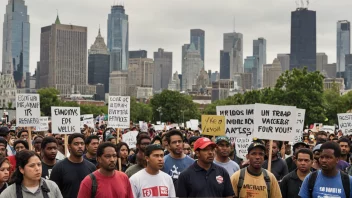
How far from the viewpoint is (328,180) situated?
320 inches

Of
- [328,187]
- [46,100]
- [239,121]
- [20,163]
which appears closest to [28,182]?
[20,163]

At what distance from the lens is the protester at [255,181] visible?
8.91 m

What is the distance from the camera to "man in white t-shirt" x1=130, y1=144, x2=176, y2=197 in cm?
840

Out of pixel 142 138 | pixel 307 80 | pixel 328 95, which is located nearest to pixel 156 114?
pixel 328 95

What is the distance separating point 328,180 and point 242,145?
17.3 feet

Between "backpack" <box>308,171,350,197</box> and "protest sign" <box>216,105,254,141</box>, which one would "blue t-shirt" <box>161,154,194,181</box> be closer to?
"backpack" <box>308,171,350,197</box>

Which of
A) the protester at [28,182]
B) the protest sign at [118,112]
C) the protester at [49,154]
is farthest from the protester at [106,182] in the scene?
the protest sign at [118,112]

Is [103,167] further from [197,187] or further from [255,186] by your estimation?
[255,186]

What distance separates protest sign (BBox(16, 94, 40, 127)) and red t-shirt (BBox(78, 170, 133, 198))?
8.83 meters

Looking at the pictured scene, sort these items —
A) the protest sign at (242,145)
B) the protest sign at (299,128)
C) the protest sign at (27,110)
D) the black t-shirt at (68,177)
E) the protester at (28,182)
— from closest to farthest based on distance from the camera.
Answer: the protester at (28,182) < the black t-shirt at (68,177) < the protest sign at (242,145) < the protest sign at (27,110) < the protest sign at (299,128)

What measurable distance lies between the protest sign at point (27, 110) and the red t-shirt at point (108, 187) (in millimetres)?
→ 8831

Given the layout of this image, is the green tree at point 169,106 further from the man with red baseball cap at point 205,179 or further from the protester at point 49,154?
the man with red baseball cap at point 205,179

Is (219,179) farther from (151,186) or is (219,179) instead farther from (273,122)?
(273,122)

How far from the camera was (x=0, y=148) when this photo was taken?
1111cm
